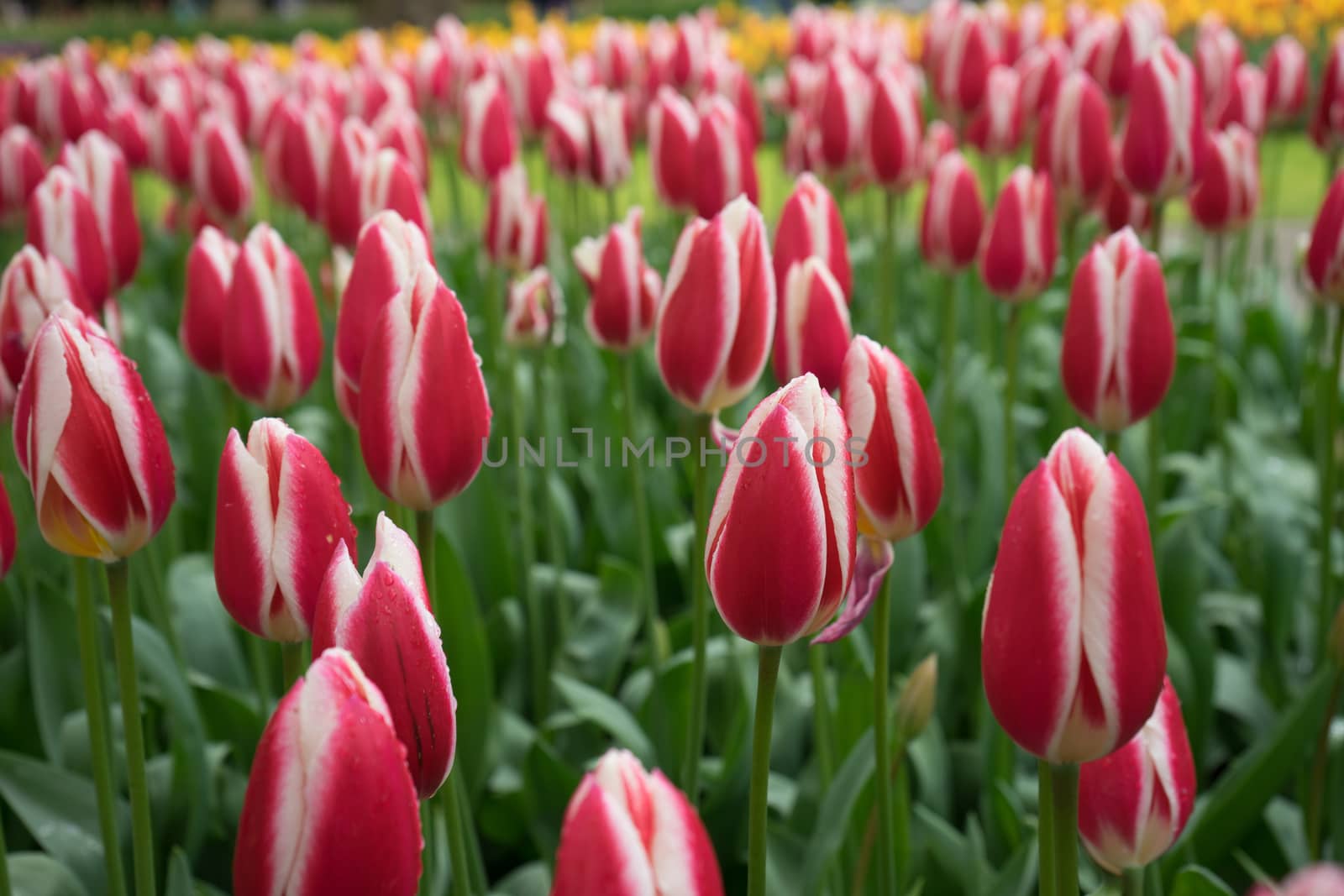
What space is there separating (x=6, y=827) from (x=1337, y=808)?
1848 mm

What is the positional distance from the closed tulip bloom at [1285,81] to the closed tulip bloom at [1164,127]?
1282 mm

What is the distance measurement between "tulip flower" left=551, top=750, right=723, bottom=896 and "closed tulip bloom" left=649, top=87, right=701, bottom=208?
5.46ft

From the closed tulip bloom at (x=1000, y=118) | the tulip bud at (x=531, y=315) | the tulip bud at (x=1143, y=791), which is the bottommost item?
the tulip bud at (x=1143, y=791)

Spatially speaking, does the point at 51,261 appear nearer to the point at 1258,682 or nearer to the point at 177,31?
the point at 1258,682

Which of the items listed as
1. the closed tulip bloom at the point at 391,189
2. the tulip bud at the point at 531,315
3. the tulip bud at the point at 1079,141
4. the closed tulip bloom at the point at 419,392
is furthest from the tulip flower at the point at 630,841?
the tulip bud at the point at 1079,141

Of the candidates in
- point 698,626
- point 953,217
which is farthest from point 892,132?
point 698,626

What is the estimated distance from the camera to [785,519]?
33.1 inches

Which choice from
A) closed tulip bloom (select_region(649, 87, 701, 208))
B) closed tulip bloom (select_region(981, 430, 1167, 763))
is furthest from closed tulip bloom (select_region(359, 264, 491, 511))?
closed tulip bloom (select_region(649, 87, 701, 208))

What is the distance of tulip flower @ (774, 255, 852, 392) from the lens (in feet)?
4.17

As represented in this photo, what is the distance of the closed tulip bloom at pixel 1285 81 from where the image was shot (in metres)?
3.08

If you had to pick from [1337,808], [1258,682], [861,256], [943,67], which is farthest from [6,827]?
[861,256]

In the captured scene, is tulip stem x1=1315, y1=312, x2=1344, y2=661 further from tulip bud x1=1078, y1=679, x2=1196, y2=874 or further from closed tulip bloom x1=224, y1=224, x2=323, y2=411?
closed tulip bloom x1=224, y1=224, x2=323, y2=411

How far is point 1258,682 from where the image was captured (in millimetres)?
2252

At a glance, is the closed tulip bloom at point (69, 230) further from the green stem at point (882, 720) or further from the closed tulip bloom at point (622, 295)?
the green stem at point (882, 720)
